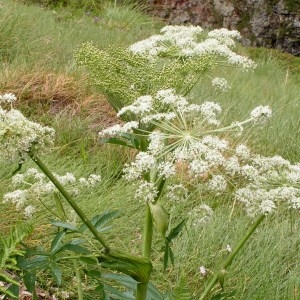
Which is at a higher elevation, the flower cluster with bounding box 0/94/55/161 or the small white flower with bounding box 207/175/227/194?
the flower cluster with bounding box 0/94/55/161

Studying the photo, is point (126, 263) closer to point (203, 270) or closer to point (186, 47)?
point (186, 47)

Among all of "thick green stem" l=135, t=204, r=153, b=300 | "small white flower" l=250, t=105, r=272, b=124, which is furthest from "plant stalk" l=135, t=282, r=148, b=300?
"small white flower" l=250, t=105, r=272, b=124

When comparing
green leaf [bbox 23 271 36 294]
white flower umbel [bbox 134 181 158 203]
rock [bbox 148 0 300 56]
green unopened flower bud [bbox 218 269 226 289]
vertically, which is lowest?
rock [bbox 148 0 300 56]

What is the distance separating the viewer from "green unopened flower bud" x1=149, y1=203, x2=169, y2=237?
121 centimetres

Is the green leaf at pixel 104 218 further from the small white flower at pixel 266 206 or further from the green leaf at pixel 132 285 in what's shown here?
the small white flower at pixel 266 206

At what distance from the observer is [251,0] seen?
31.0 feet

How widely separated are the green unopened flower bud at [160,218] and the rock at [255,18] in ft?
28.1

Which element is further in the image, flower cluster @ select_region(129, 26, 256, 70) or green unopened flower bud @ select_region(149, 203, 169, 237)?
flower cluster @ select_region(129, 26, 256, 70)

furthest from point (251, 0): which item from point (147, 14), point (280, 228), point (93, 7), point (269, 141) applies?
point (280, 228)

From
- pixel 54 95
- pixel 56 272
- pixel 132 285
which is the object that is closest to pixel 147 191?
pixel 56 272

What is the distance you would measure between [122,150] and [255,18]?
6458 mm

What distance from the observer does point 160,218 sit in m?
1.22

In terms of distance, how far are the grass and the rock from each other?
209 centimetres

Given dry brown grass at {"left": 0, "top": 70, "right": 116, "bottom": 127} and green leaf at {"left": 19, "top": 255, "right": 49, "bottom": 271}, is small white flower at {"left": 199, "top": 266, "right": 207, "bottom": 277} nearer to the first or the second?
green leaf at {"left": 19, "top": 255, "right": 49, "bottom": 271}
